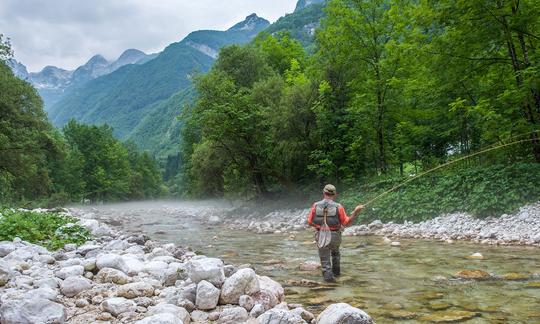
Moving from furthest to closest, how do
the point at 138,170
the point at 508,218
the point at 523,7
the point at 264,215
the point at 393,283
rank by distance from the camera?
the point at 138,170 < the point at 264,215 < the point at 523,7 < the point at 508,218 < the point at 393,283

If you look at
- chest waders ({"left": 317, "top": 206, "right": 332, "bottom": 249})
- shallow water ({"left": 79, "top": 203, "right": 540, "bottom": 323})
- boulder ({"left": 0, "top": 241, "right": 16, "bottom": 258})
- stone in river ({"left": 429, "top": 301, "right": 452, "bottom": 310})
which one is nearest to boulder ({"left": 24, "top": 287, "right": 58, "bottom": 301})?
shallow water ({"left": 79, "top": 203, "right": 540, "bottom": 323})

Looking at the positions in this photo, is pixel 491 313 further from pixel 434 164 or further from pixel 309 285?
pixel 434 164

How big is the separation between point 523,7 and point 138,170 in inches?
3087

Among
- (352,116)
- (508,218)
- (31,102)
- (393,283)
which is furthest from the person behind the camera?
(31,102)

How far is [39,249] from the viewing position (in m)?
9.15

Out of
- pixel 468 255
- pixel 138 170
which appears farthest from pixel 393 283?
pixel 138 170

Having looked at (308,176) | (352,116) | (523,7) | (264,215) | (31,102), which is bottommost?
(264,215)

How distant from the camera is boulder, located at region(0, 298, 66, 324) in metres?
4.55

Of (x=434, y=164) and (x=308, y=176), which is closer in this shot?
(x=434, y=164)

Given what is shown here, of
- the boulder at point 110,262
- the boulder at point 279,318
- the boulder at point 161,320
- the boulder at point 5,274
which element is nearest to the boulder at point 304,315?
the boulder at point 279,318

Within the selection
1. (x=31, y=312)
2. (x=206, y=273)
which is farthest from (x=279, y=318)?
(x=31, y=312)

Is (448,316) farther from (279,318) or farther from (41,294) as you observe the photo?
(41,294)

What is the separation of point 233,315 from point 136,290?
1740 mm

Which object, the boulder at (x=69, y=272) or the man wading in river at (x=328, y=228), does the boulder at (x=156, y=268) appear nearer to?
the boulder at (x=69, y=272)
